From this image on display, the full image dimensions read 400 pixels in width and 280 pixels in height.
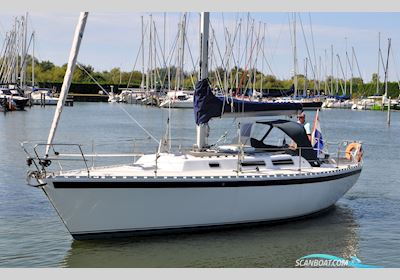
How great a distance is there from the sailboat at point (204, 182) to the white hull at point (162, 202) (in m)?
0.02

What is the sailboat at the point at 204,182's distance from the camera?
50.9 ft

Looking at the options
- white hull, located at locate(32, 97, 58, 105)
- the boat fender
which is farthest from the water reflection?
white hull, located at locate(32, 97, 58, 105)

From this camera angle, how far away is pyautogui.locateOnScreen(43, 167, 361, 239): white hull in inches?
609

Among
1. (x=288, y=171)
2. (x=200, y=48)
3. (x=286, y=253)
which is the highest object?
(x=200, y=48)

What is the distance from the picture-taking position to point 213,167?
17266 millimetres

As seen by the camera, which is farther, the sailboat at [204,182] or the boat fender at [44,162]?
the sailboat at [204,182]

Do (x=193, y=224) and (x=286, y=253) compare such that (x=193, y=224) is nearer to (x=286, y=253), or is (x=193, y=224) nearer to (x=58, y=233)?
(x=286, y=253)

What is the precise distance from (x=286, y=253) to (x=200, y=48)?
5963 mm

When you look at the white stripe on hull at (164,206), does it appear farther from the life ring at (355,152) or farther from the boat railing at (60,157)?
the life ring at (355,152)

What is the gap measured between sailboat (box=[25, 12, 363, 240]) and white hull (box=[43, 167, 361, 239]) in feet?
0.08

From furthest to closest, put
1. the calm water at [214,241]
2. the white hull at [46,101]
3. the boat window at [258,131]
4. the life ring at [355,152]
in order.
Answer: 1. the white hull at [46,101]
2. the life ring at [355,152]
3. the boat window at [258,131]
4. the calm water at [214,241]

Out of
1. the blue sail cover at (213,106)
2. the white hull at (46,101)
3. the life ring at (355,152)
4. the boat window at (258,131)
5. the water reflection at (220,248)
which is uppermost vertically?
the blue sail cover at (213,106)

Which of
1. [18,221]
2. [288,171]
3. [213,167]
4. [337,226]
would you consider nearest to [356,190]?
[337,226]

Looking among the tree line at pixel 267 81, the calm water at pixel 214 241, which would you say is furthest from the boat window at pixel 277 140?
the tree line at pixel 267 81
